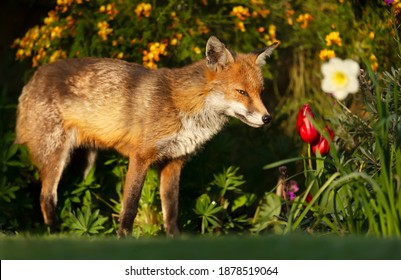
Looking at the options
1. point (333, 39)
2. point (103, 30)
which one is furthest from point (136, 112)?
point (333, 39)

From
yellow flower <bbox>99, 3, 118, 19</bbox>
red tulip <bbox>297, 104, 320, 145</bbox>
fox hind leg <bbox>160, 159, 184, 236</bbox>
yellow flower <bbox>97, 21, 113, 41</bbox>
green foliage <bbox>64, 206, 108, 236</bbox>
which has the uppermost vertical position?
yellow flower <bbox>99, 3, 118, 19</bbox>

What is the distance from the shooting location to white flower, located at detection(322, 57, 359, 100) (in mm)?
4586

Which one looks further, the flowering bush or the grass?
the flowering bush

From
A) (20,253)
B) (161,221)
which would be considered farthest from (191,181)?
(20,253)

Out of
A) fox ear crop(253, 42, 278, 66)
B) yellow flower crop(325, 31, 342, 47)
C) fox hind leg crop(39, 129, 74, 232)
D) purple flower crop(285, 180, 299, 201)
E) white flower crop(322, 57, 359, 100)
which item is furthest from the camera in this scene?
yellow flower crop(325, 31, 342, 47)

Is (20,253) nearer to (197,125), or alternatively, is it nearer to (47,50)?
(197,125)

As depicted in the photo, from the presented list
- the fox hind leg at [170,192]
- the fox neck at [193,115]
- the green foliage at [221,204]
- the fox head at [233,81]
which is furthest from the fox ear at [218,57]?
the green foliage at [221,204]

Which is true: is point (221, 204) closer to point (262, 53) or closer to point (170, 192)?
point (170, 192)

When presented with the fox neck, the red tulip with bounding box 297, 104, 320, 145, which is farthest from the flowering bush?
the fox neck

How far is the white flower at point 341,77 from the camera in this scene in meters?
4.59

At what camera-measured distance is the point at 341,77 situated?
464 cm

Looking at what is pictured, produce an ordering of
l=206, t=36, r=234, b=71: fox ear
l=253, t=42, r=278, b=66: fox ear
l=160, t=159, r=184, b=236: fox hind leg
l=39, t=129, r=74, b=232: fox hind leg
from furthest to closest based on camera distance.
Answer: l=39, t=129, r=74, b=232: fox hind leg → l=160, t=159, r=184, b=236: fox hind leg → l=253, t=42, r=278, b=66: fox ear → l=206, t=36, r=234, b=71: fox ear

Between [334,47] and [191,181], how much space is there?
2.09m

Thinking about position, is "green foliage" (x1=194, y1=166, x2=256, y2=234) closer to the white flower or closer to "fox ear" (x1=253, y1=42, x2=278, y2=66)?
"fox ear" (x1=253, y1=42, x2=278, y2=66)
